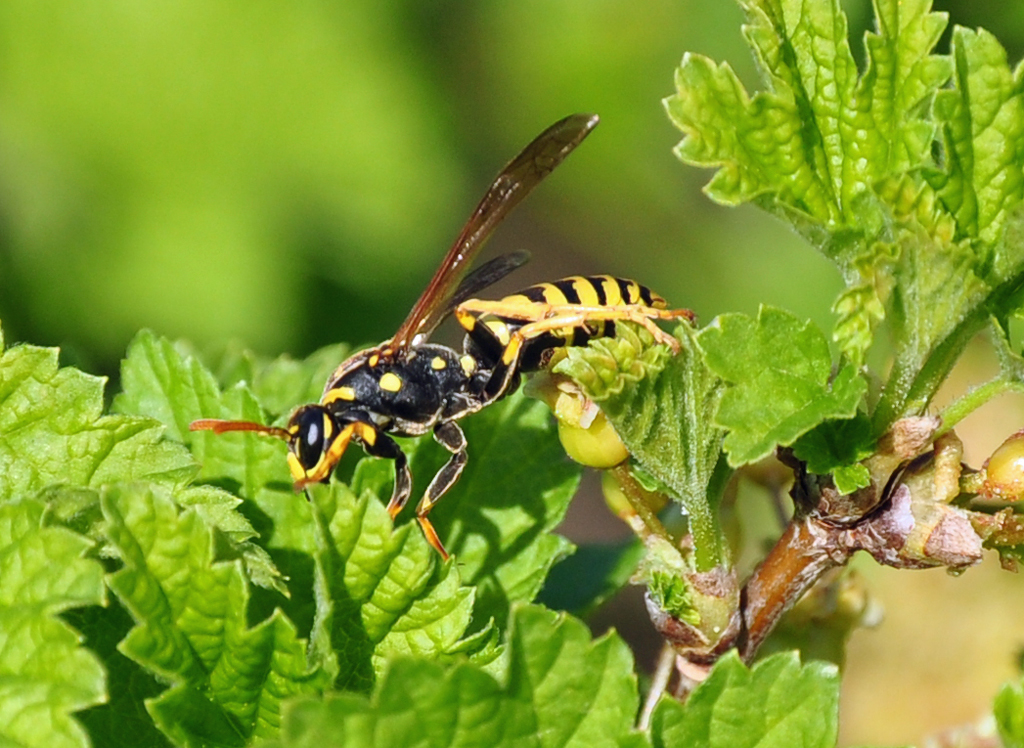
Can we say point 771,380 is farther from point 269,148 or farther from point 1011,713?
point 269,148

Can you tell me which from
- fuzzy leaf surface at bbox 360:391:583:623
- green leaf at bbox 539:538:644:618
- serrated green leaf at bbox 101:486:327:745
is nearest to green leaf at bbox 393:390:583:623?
fuzzy leaf surface at bbox 360:391:583:623

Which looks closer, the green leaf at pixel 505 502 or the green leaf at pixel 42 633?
the green leaf at pixel 42 633

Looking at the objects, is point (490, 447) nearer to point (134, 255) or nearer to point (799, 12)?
point (799, 12)

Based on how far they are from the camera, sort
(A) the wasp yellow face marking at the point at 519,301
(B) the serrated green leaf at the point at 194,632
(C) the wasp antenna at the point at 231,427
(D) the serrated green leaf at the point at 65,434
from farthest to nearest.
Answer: (A) the wasp yellow face marking at the point at 519,301 < (C) the wasp antenna at the point at 231,427 < (D) the serrated green leaf at the point at 65,434 < (B) the serrated green leaf at the point at 194,632

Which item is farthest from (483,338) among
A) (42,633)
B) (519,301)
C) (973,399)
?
(42,633)

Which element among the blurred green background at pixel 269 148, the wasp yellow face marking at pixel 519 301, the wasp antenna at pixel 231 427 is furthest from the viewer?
the blurred green background at pixel 269 148

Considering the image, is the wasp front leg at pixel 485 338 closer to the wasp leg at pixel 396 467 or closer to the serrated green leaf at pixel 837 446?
the wasp leg at pixel 396 467

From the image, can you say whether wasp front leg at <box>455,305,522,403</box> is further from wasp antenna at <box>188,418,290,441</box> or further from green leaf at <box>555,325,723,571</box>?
green leaf at <box>555,325,723,571</box>

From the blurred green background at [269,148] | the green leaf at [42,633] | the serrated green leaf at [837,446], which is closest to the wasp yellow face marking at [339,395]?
the green leaf at [42,633]
